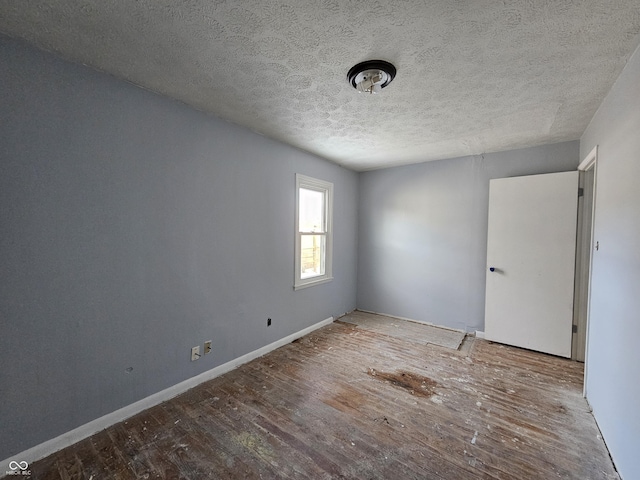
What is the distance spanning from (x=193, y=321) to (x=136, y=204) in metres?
1.07

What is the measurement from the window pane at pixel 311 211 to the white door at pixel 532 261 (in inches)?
85.9

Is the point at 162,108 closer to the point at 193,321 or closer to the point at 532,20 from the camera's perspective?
the point at 193,321

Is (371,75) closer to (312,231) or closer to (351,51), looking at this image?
(351,51)

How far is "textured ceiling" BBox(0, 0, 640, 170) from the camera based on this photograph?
1241mm

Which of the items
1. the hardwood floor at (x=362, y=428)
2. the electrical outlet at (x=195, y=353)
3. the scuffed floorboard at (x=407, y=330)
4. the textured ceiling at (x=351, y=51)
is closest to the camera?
the textured ceiling at (x=351, y=51)

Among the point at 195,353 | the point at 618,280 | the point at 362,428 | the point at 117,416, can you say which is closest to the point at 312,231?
the point at 195,353

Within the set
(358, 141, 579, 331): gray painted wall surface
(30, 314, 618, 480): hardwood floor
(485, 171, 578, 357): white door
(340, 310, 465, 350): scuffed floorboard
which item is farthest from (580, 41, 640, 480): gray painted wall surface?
(340, 310, 465, 350): scuffed floorboard

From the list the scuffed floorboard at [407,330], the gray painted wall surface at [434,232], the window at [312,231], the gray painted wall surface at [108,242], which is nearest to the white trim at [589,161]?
the gray painted wall surface at [434,232]

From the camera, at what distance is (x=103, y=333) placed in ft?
5.89

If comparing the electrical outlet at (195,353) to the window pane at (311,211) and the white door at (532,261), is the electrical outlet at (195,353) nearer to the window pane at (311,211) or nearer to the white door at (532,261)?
the window pane at (311,211)

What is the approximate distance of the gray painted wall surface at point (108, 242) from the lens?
148cm

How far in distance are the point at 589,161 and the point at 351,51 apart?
253 cm

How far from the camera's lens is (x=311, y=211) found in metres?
3.73

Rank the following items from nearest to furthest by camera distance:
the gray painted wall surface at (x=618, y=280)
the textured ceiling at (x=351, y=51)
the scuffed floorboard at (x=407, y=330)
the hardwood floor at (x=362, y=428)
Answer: the textured ceiling at (x=351, y=51), the gray painted wall surface at (x=618, y=280), the hardwood floor at (x=362, y=428), the scuffed floorboard at (x=407, y=330)
